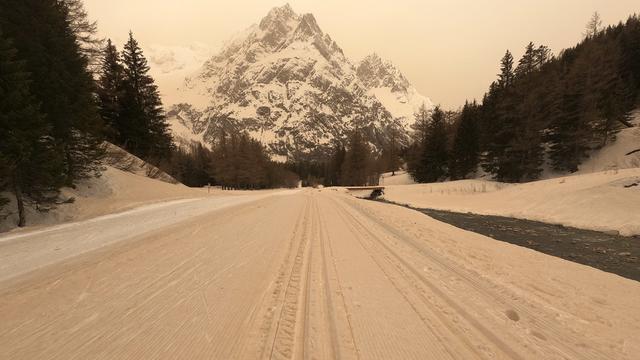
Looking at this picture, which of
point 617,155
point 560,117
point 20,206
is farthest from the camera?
point 560,117

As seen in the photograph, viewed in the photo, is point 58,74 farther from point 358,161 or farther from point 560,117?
point 358,161

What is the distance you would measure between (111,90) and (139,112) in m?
3.31

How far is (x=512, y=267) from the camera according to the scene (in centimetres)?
664

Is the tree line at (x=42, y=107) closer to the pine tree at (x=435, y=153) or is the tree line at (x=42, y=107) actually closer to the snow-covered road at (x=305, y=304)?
the snow-covered road at (x=305, y=304)

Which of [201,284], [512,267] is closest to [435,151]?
[512,267]

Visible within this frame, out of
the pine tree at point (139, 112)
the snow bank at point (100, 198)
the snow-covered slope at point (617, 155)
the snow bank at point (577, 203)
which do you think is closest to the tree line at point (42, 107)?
the snow bank at point (100, 198)

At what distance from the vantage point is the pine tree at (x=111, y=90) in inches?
1219

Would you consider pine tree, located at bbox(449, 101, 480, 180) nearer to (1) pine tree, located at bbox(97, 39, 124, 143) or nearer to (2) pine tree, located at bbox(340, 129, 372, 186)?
(2) pine tree, located at bbox(340, 129, 372, 186)

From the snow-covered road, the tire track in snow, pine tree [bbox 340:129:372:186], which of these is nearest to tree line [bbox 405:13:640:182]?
pine tree [bbox 340:129:372:186]

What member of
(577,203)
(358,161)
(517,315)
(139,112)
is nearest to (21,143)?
(517,315)

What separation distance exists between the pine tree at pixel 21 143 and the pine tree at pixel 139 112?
19791mm

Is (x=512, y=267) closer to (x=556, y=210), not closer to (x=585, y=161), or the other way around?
(x=556, y=210)

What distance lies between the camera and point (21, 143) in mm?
11805

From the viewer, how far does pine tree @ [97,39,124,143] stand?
30953 mm
